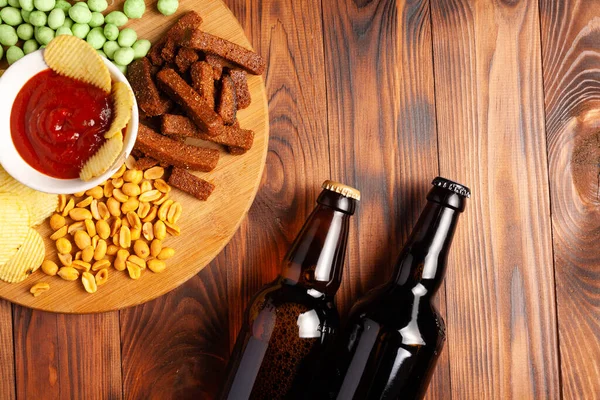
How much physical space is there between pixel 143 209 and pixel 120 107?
0.89ft

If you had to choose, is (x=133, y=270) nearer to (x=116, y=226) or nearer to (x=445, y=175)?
(x=116, y=226)

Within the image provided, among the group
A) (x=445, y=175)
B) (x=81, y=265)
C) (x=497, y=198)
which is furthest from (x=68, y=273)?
(x=497, y=198)

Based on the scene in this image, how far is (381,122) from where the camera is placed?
146 cm

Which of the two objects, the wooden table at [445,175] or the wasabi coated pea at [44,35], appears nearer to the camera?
the wasabi coated pea at [44,35]

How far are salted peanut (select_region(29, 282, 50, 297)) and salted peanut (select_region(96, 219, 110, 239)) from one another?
165mm

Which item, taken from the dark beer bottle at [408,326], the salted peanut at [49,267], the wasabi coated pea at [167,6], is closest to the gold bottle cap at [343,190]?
the dark beer bottle at [408,326]

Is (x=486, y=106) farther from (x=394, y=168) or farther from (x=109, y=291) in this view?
(x=109, y=291)

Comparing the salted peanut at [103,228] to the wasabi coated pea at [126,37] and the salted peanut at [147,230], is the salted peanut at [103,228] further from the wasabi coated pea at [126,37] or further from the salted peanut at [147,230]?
the wasabi coated pea at [126,37]

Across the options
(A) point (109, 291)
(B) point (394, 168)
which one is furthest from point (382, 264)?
(A) point (109, 291)

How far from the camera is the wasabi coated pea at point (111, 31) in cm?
130

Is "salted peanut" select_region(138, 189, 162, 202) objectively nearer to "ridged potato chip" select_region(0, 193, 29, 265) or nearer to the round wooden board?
the round wooden board

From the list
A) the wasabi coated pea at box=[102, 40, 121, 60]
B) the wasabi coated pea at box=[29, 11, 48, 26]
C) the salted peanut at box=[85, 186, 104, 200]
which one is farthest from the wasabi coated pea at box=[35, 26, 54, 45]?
the salted peanut at box=[85, 186, 104, 200]

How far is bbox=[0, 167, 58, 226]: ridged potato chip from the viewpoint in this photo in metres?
1.27

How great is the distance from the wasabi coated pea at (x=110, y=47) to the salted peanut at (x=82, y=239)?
42 centimetres
